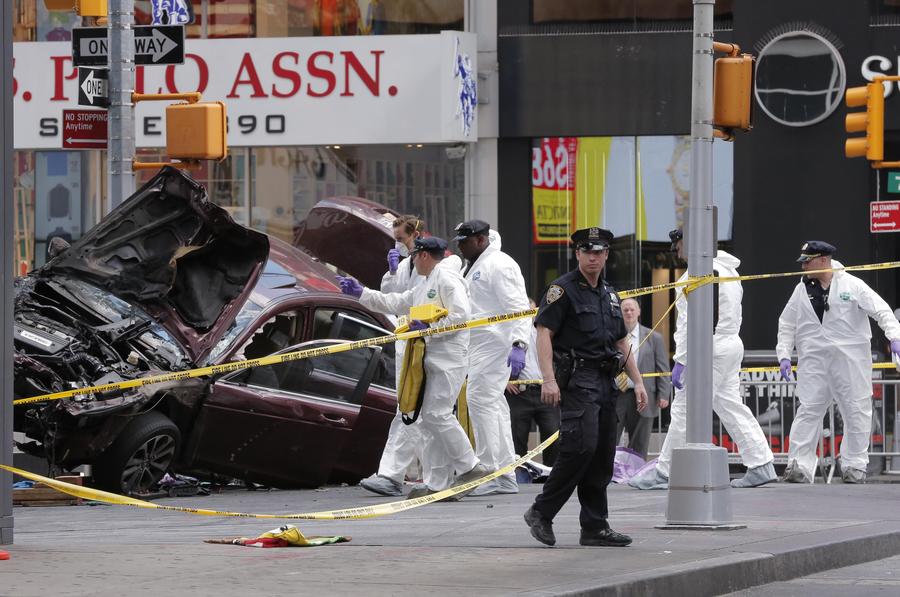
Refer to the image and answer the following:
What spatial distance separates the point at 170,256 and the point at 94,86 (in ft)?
7.80

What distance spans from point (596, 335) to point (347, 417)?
14.4 ft

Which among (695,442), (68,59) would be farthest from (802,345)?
(68,59)

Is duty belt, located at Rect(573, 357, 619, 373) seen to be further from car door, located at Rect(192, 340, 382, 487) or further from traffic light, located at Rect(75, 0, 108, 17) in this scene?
traffic light, located at Rect(75, 0, 108, 17)

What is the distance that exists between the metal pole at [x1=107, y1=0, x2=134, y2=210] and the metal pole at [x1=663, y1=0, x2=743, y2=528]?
584 cm

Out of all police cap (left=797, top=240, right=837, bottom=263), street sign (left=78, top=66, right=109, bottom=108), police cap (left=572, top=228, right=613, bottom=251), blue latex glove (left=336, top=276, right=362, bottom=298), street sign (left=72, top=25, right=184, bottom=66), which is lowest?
blue latex glove (left=336, top=276, right=362, bottom=298)

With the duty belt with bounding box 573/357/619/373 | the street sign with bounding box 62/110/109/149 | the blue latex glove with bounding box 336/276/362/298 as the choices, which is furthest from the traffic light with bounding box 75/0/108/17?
the duty belt with bounding box 573/357/619/373

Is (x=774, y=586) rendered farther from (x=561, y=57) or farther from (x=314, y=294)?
(x=561, y=57)

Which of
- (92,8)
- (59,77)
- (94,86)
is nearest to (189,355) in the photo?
(94,86)

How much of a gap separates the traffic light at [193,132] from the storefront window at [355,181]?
28.4ft

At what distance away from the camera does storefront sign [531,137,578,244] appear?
22.7 metres

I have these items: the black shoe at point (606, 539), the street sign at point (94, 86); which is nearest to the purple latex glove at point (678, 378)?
the black shoe at point (606, 539)

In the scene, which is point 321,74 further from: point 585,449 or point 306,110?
point 585,449

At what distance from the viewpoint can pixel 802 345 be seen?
14.4m

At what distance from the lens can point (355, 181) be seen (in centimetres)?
2319
